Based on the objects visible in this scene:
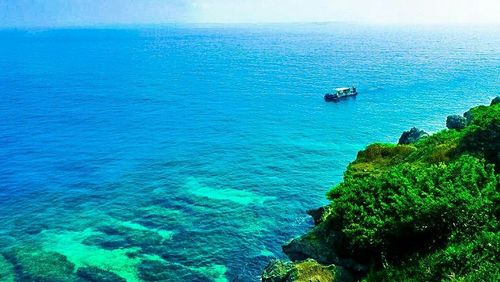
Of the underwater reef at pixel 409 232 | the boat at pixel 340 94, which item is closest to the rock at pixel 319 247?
the underwater reef at pixel 409 232

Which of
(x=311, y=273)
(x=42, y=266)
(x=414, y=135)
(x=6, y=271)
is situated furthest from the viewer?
(x=414, y=135)

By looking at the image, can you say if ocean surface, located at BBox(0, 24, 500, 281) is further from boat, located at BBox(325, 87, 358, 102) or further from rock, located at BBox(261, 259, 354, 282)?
rock, located at BBox(261, 259, 354, 282)

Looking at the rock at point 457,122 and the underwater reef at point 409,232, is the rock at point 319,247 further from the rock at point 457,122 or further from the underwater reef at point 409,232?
the rock at point 457,122

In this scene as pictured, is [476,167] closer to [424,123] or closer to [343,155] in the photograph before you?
[343,155]

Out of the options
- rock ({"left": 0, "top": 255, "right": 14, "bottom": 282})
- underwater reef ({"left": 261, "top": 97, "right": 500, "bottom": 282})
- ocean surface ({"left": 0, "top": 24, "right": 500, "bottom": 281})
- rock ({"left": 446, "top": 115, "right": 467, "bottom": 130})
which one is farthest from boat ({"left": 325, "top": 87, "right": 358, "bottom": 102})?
underwater reef ({"left": 261, "top": 97, "right": 500, "bottom": 282})

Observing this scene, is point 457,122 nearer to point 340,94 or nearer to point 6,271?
point 6,271

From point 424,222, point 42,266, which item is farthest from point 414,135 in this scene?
point 42,266
